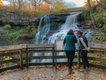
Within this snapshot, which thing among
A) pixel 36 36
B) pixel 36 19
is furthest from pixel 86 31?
pixel 36 19

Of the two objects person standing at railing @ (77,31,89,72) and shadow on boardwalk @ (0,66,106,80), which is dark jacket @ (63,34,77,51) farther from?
shadow on boardwalk @ (0,66,106,80)

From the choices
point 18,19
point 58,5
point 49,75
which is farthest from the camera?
point 58,5

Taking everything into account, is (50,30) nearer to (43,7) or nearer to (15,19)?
(15,19)

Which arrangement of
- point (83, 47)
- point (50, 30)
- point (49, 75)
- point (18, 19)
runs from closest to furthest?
point (49, 75)
point (83, 47)
point (50, 30)
point (18, 19)

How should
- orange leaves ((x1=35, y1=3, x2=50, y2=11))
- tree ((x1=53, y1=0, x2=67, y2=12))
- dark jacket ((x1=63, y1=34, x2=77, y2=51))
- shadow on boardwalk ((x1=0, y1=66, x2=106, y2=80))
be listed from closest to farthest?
shadow on boardwalk ((x1=0, y1=66, x2=106, y2=80)) < dark jacket ((x1=63, y1=34, x2=77, y2=51)) < orange leaves ((x1=35, y1=3, x2=50, y2=11)) < tree ((x1=53, y1=0, x2=67, y2=12))

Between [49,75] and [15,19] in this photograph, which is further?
[15,19]

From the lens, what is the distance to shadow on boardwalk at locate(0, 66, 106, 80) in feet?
36.2

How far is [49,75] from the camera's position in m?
11.6

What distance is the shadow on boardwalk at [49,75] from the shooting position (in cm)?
1104

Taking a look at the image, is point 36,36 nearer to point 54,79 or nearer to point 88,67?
point 88,67

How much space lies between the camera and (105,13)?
23500mm

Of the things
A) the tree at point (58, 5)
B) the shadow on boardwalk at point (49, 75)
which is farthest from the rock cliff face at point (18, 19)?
the tree at point (58, 5)

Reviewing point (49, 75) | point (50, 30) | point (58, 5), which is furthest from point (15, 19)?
point (58, 5)

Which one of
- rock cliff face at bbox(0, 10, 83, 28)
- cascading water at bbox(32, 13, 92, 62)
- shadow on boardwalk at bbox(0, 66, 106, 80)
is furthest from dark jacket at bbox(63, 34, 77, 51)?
rock cliff face at bbox(0, 10, 83, 28)
